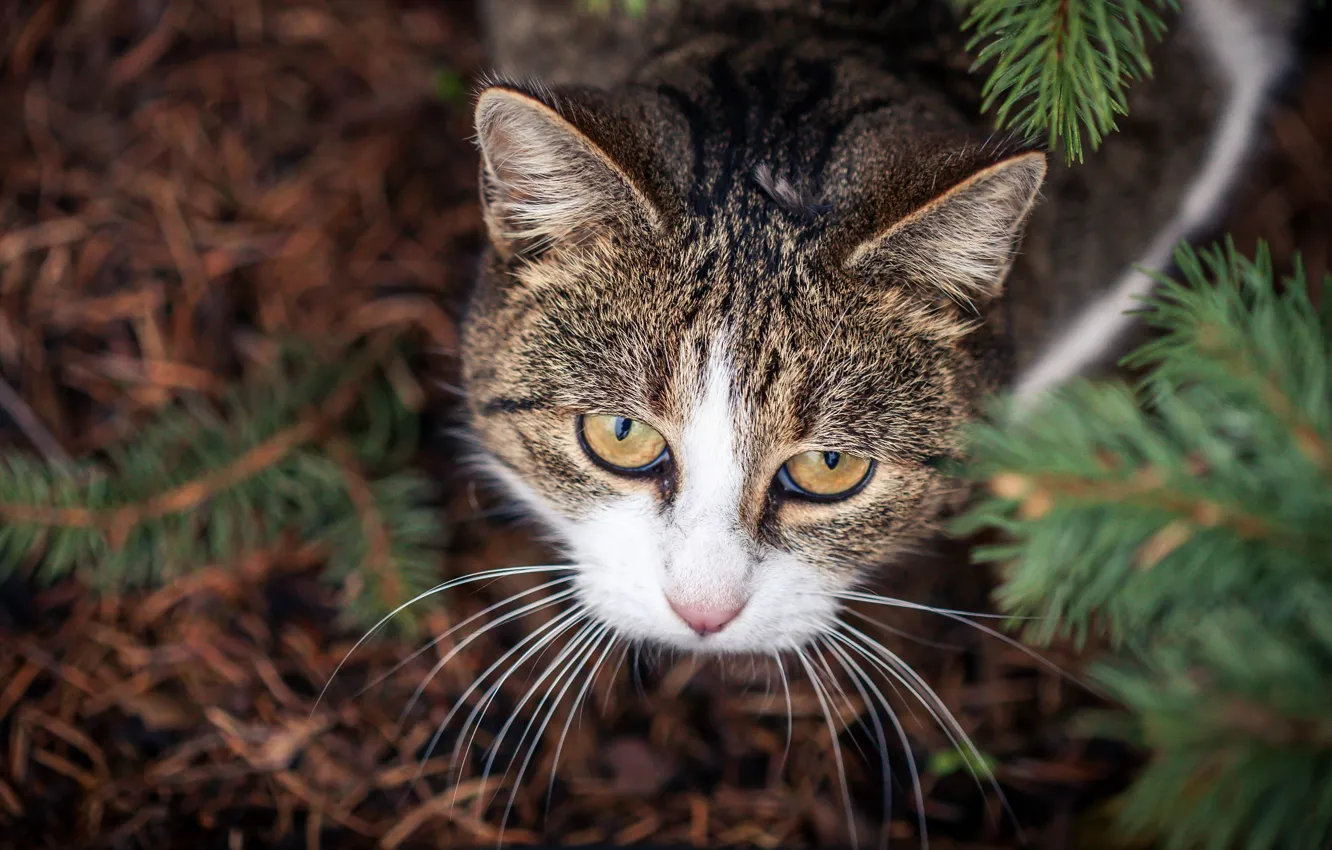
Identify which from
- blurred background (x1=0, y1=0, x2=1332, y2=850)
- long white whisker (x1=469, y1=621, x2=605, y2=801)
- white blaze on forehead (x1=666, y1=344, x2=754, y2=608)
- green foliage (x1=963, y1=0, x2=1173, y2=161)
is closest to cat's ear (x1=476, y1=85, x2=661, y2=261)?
white blaze on forehead (x1=666, y1=344, x2=754, y2=608)

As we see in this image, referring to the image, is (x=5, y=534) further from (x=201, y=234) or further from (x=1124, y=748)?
(x=1124, y=748)

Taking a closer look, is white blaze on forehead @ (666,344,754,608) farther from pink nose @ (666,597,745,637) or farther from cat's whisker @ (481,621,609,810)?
cat's whisker @ (481,621,609,810)

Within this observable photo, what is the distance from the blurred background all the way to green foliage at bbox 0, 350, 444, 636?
1.1 inches

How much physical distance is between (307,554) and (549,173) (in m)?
1.07

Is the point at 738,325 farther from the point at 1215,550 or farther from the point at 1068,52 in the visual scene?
the point at 1215,550

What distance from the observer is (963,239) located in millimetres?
1373

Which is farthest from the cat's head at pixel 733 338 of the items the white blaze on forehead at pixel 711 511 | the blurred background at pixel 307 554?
the blurred background at pixel 307 554

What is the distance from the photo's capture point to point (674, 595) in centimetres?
134

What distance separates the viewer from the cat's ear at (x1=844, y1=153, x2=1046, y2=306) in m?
1.25

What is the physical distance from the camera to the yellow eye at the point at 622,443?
56.0 inches

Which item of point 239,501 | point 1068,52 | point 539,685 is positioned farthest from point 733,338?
point 239,501

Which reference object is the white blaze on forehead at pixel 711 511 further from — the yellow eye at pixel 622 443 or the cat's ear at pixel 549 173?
the cat's ear at pixel 549 173

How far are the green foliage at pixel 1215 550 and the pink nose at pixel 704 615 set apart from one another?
50 centimetres

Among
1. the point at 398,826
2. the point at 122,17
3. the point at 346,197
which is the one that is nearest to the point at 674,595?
the point at 398,826
